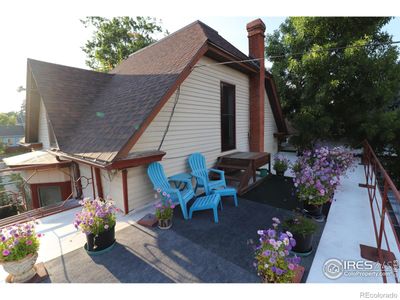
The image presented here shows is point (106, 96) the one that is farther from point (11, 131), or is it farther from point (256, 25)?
point (11, 131)

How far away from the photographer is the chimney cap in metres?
6.98

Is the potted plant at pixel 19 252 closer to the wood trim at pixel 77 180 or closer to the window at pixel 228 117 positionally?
the wood trim at pixel 77 180

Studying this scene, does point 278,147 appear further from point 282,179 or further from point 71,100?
point 71,100

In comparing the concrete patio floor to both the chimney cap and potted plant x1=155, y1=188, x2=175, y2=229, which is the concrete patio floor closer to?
potted plant x1=155, y1=188, x2=175, y2=229

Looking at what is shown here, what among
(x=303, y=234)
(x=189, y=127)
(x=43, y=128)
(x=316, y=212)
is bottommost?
(x=316, y=212)

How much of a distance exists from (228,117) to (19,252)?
5847 millimetres

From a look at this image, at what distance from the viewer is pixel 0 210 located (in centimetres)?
897

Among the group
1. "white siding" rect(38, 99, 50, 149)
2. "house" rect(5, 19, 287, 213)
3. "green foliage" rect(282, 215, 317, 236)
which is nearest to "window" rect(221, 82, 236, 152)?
"house" rect(5, 19, 287, 213)

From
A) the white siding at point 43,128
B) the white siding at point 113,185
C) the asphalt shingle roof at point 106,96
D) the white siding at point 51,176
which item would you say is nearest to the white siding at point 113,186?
the white siding at point 113,185

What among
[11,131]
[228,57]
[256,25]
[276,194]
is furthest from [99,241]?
[11,131]

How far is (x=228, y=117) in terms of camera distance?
6.71 m

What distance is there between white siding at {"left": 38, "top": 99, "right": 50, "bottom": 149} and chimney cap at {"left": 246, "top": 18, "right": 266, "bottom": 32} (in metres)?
7.99

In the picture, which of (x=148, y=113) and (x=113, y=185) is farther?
(x=113, y=185)
